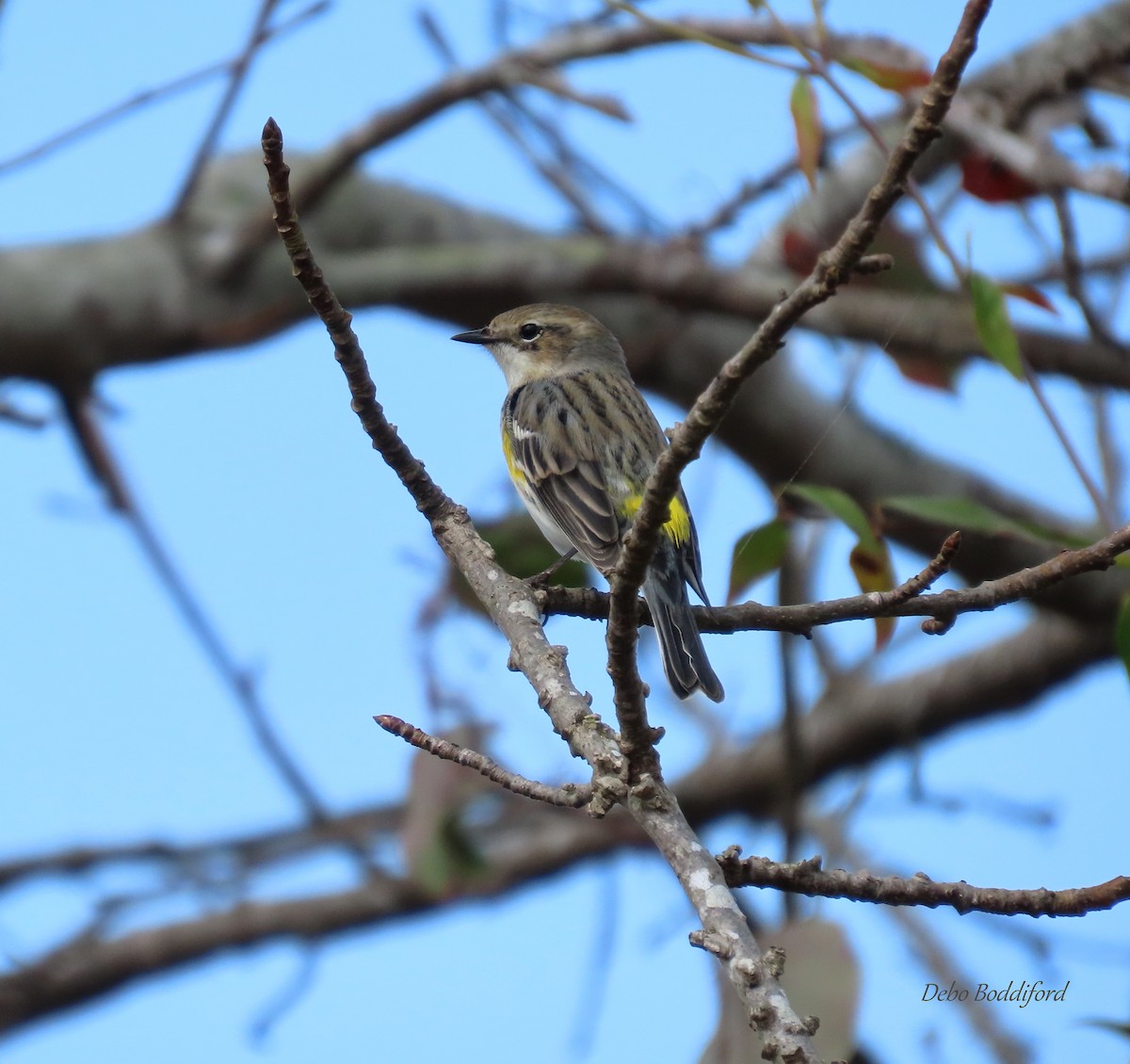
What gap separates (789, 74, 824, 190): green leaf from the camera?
10.1ft

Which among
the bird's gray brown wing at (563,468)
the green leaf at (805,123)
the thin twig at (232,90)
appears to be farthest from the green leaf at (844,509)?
the thin twig at (232,90)

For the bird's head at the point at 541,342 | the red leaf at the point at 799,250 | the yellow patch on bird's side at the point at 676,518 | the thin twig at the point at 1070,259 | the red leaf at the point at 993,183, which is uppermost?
the bird's head at the point at 541,342

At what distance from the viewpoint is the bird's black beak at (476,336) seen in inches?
213

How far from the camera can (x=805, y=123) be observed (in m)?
3.14

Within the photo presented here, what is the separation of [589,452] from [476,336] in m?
1.14

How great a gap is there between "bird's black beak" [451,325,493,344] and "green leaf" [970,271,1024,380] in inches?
108

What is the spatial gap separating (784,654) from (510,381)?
1.63m

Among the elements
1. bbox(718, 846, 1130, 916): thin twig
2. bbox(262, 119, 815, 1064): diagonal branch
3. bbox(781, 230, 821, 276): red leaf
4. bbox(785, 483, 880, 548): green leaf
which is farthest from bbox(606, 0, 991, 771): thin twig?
bbox(781, 230, 821, 276): red leaf

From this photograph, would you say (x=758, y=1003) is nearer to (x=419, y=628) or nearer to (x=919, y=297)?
(x=919, y=297)

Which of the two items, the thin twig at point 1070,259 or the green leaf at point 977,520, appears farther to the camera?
the thin twig at point 1070,259

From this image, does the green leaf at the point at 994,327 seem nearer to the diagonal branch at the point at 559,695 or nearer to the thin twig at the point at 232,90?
the diagonal branch at the point at 559,695

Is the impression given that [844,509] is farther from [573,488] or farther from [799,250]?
[799,250]

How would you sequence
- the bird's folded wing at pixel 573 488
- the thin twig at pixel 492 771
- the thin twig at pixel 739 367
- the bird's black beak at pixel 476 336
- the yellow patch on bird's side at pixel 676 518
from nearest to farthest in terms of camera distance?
1. the thin twig at pixel 739 367
2. the thin twig at pixel 492 771
3. the bird's folded wing at pixel 573 488
4. the yellow patch on bird's side at pixel 676 518
5. the bird's black beak at pixel 476 336

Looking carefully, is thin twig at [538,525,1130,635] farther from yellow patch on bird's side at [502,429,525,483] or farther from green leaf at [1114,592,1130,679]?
yellow patch on bird's side at [502,429,525,483]
